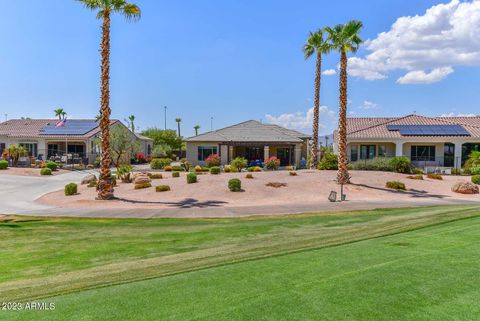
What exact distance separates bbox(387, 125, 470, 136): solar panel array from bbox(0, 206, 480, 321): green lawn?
32694 mm

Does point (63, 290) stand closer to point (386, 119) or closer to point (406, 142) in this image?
point (406, 142)

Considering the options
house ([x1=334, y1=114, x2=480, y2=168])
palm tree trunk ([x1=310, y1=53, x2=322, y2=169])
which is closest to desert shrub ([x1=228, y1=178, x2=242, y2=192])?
palm tree trunk ([x1=310, y1=53, x2=322, y2=169])

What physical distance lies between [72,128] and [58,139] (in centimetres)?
279

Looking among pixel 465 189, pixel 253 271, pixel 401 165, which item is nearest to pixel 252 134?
pixel 401 165

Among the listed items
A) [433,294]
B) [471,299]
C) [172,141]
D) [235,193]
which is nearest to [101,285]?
[433,294]

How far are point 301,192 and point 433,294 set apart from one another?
19664 millimetres

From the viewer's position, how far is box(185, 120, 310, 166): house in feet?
161

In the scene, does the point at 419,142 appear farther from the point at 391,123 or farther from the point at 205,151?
the point at 205,151

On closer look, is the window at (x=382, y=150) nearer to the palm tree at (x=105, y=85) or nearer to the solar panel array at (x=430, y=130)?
the solar panel array at (x=430, y=130)

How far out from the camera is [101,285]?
7660 millimetres

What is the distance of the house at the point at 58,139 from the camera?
51.6 metres

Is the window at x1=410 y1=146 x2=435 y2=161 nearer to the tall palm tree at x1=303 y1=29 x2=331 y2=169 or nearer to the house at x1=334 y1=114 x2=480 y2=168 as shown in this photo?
the house at x1=334 y1=114 x2=480 y2=168

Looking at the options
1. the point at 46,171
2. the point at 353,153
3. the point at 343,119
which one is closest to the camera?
the point at 343,119

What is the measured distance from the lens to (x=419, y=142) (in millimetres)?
44469
